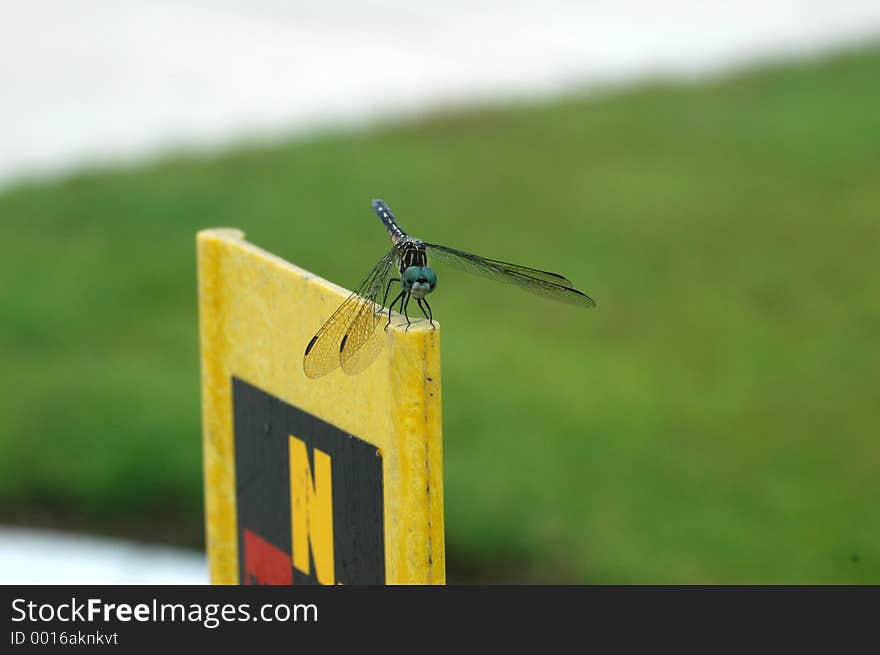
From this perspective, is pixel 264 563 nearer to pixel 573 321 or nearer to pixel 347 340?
pixel 347 340

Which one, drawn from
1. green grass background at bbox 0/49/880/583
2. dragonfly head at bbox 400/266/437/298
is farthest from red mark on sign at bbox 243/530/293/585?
green grass background at bbox 0/49/880/583

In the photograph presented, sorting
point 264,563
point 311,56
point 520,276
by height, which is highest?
point 311,56

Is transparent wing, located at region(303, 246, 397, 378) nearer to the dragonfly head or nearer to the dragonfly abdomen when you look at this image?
the dragonfly head

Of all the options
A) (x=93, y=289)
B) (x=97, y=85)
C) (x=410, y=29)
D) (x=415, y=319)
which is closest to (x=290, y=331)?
(x=415, y=319)

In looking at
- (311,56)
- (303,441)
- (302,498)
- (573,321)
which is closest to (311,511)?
(302,498)

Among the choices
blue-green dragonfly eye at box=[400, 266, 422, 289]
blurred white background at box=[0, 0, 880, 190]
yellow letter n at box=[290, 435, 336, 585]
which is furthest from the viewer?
blurred white background at box=[0, 0, 880, 190]

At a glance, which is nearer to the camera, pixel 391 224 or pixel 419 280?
pixel 419 280
